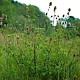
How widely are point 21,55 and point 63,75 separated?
0.63 m

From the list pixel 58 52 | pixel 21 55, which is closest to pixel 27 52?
pixel 21 55

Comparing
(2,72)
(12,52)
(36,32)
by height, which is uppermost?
(36,32)

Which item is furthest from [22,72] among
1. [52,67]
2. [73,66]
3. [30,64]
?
[73,66]

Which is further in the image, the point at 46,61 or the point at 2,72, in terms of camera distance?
the point at 2,72

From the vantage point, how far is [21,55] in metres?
4.21

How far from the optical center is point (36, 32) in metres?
4.45

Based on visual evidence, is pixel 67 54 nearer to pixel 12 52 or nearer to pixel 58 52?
pixel 58 52

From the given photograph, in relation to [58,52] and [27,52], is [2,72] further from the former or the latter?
[58,52]

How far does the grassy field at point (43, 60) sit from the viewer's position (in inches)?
159

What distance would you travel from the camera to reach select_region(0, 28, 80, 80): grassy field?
13.2 feet

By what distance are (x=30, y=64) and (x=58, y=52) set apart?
1.33 feet

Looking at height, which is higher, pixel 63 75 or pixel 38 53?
pixel 38 53

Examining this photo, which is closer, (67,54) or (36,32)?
(67,54)

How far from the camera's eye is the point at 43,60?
4.07m
